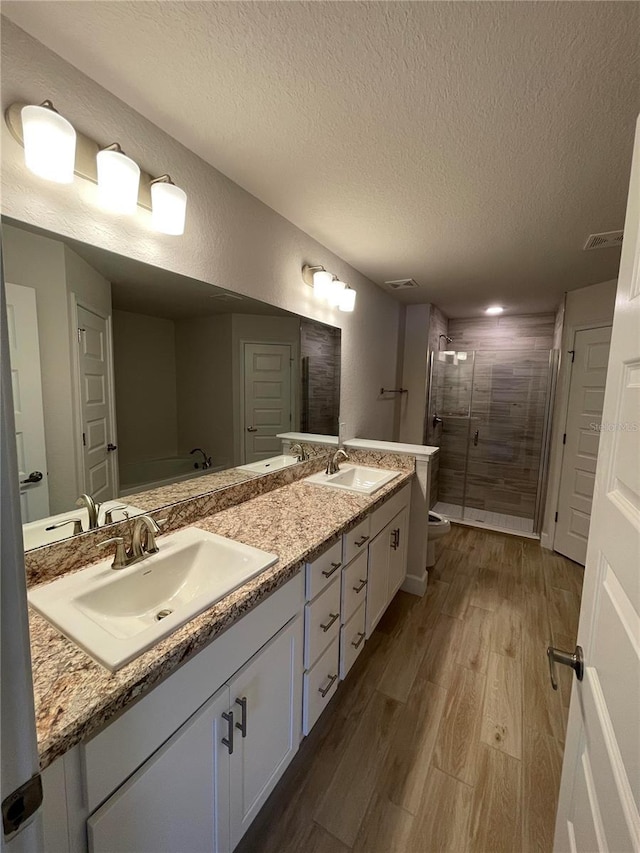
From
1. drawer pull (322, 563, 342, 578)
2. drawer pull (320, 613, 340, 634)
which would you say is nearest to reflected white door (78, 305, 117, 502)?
drawer pull (322, 563, 342, 578)

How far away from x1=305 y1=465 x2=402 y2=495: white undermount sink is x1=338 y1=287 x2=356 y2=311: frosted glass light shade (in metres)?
1.08

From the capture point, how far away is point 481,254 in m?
2.25

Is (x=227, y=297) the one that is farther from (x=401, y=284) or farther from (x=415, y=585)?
(x=415, y=585)

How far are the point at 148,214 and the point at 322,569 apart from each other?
1417 mm

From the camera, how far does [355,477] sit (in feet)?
7.77

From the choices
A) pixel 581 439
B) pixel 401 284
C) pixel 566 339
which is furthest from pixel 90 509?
pixel 566 339

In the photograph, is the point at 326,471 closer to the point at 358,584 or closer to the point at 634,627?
the point at 358,584

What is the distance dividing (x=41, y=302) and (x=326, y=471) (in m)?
1.68

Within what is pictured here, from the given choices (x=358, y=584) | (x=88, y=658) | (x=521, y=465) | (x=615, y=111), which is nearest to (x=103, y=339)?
(x=88, y=658)

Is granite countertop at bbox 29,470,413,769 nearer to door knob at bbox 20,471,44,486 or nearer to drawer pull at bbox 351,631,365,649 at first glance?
door knob at bbox 20,471,44,486

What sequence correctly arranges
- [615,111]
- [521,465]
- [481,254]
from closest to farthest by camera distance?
1. [615,111]
2. [481,254]
3. [521,465]

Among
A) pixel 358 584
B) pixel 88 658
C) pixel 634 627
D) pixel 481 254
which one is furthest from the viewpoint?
pixel 481 254

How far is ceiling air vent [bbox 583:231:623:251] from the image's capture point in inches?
75.2

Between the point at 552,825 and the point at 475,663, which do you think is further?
the point at 475,663
